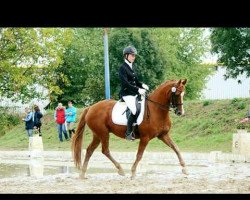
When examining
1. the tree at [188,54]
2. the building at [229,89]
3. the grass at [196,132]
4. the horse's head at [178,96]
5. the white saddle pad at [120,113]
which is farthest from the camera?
the tree at [188,54]

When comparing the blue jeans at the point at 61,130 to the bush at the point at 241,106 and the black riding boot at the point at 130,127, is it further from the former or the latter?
the black riding boot at the point at 130,127

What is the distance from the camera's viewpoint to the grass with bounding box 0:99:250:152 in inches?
1003

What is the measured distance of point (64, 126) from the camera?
28188 mm

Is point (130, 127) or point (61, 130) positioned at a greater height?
point (130, 127)

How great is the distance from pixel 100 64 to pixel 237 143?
2661cm

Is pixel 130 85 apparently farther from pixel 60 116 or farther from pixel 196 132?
pixel 196 132

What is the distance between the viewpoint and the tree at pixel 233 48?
24.7 meters

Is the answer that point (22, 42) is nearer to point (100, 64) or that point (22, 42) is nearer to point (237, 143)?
point (237, 143)

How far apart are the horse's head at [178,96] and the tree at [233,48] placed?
11.3 metres

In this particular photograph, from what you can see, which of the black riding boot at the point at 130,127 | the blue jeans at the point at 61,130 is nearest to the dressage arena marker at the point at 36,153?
the black riding boot at the point at 130,127

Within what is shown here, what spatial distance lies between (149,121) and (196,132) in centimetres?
1490

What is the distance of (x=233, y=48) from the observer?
24984 mm

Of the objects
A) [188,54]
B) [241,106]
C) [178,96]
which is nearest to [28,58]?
[241,106]
